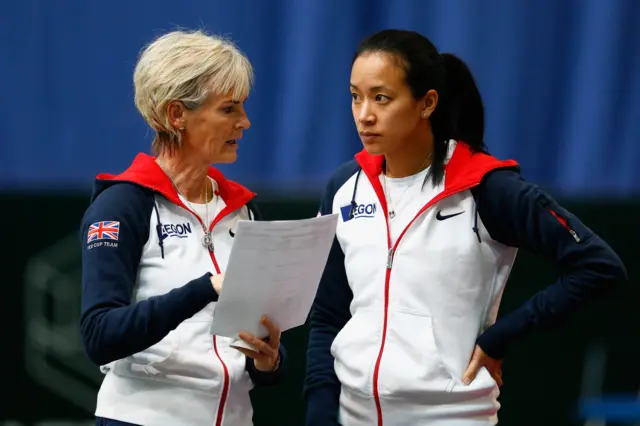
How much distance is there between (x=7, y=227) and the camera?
307 centimetres

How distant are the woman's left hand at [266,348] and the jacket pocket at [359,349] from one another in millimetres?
135

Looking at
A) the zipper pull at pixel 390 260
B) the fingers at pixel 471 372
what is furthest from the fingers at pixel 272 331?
the fingers at pixel 471 372

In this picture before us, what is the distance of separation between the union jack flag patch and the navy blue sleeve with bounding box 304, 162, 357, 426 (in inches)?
18.7

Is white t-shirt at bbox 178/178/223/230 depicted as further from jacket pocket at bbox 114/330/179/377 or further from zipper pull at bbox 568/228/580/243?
zipper pull at bbox 568/228/580/243

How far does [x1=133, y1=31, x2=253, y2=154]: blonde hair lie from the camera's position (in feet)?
6.02

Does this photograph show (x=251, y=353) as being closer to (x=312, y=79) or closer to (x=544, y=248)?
(x=544, y=248)

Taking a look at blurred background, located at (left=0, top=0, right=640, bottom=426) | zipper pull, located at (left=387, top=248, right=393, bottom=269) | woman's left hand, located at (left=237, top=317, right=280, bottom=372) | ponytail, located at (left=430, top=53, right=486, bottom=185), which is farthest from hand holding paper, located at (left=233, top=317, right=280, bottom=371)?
blurred background, located at (left=0, top=0, right=640, bottom=426)

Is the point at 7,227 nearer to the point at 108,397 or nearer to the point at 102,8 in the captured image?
the point at 102,8

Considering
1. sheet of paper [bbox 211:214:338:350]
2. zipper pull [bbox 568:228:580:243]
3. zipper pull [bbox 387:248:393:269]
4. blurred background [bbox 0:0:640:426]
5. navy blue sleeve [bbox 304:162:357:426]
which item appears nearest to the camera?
sheet of paper [bbox 211:214:338:350]

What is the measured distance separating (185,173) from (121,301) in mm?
356

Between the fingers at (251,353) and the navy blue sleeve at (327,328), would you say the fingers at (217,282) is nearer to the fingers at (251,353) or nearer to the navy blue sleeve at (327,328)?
the fingers at (251,353)

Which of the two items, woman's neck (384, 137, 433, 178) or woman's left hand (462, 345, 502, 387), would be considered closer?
woman's left hand (462, 345, 502, 387)

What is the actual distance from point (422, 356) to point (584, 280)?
1.11 ft

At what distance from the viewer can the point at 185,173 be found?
191cm
